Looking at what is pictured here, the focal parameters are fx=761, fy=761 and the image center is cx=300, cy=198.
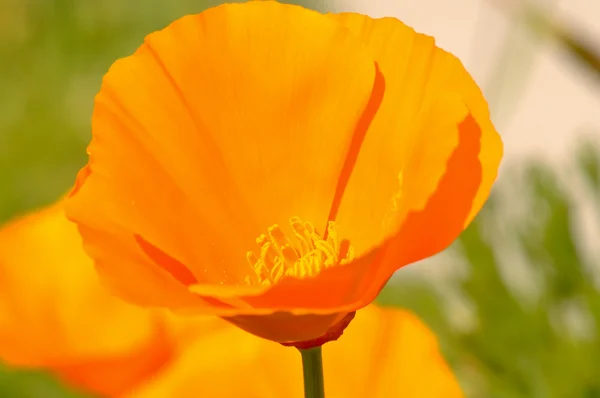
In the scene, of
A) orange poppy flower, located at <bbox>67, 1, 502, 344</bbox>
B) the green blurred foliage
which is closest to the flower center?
orange poppy flower, located at <bbox>67, 1, 502, 344</bbox>

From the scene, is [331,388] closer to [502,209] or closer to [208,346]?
[208,346]

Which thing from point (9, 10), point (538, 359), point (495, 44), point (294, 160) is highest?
point (495, 44)

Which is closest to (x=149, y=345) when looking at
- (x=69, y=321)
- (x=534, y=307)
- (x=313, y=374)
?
(x=69, y=321)

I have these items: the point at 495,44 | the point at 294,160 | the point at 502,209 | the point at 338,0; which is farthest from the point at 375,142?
the point at 338,0

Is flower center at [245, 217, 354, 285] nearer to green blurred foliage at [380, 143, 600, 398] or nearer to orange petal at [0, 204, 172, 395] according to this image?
orange petal at [0, 204, 172, 395]

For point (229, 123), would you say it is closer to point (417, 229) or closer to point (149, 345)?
point (417, 229)

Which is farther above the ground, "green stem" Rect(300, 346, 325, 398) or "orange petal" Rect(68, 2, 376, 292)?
"orange petal" Rect(68, 2, 376, 292)

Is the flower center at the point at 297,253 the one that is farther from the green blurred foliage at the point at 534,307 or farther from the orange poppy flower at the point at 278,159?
the green blurred foliage at the point at 534,307
